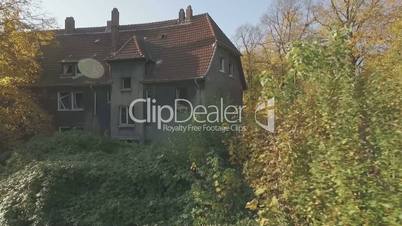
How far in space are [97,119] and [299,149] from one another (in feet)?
93.1

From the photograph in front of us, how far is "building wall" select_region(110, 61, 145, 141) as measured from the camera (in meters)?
30.9

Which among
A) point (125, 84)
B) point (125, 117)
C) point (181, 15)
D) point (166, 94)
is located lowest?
point (125, 117)

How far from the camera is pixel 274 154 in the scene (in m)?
6.61

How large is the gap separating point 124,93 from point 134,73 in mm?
1454

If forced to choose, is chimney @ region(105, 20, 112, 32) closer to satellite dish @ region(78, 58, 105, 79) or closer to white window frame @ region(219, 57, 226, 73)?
satellite dish @ region(78, 58, 105, 79)

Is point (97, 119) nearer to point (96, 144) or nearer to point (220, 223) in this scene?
point (96, 144)

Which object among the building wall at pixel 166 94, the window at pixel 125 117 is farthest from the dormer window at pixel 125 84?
the building wall at pixel 166 94

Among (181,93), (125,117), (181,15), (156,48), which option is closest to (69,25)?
(181,15)

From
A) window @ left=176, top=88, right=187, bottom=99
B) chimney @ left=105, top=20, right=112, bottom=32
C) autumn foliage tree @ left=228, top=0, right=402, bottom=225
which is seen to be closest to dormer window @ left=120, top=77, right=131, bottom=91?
window @ left=176, top=88, right=187, bottom=99

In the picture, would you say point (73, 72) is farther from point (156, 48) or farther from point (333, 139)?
point (333, 139)

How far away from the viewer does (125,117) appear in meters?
31.6

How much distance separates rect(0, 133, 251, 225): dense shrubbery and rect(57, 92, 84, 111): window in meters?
17.8

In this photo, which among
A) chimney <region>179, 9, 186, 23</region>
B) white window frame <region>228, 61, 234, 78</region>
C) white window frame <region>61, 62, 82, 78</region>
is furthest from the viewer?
chimney <region>179, 9, 186, 23</region>

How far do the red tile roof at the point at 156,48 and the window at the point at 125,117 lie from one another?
2233mm
